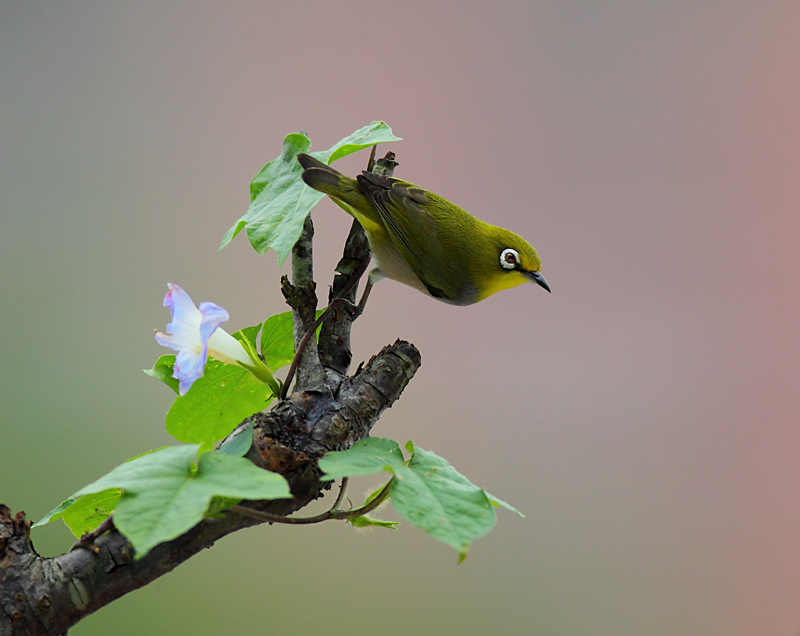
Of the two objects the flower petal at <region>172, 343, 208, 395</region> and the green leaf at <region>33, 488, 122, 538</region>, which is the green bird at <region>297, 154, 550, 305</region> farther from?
the green leaf at <region>33, 488, 122, 538</region>

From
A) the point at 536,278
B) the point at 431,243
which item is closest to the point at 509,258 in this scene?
the point at 536,278

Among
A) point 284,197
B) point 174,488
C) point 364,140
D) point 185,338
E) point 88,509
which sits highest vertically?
point 364,140

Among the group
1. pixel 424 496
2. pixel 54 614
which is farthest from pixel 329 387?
pixel 54 614

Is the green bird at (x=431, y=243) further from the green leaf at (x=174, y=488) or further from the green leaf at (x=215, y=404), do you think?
the green leaf at (x=174, y=488)

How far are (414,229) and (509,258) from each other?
0.79ft

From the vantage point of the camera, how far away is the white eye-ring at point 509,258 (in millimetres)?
1305

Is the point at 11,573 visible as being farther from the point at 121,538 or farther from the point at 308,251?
the point at 308,251

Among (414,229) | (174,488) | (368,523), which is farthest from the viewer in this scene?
(414,229)

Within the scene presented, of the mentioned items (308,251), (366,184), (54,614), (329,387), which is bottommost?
(54,614)

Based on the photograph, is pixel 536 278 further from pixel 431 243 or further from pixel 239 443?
pixel 239 443

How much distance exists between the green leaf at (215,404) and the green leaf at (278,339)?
0.05m

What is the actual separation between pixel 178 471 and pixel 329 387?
0.26m

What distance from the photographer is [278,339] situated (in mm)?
934

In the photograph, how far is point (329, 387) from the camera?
79 cm
